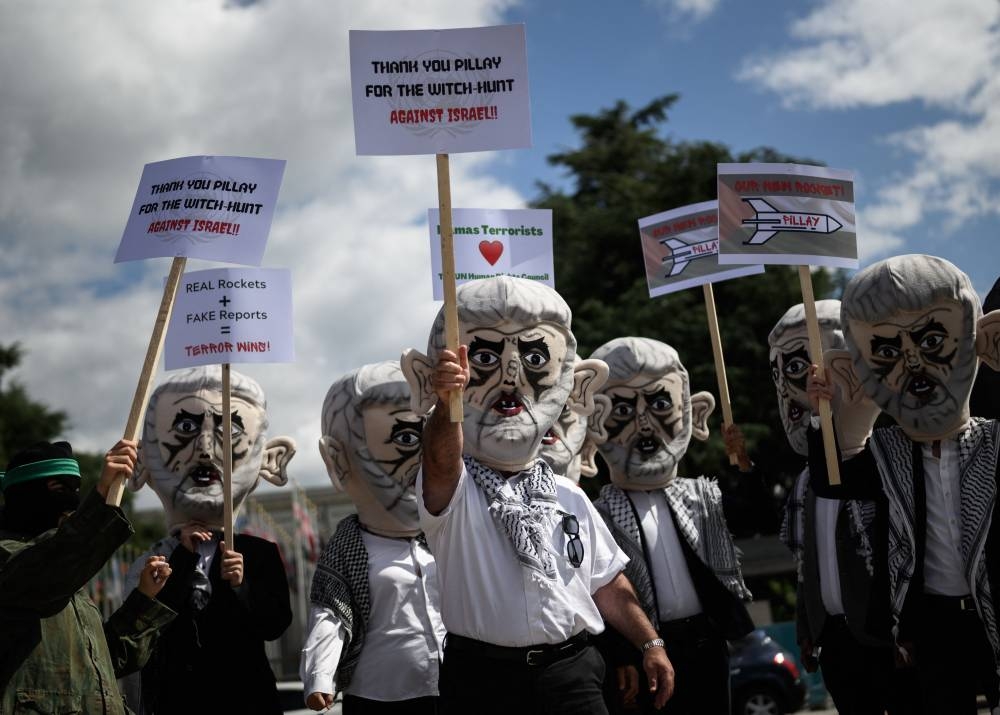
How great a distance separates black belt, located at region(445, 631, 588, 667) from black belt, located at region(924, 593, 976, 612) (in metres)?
1.58

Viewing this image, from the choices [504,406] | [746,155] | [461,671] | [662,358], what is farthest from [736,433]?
[746,155]

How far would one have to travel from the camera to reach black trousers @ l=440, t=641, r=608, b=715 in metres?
4.39

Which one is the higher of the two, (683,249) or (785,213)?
(683,249)

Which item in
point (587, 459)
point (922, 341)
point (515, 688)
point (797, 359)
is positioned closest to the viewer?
point (515, 688)

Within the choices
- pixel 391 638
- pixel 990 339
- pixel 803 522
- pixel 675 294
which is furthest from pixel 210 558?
pixel 675 294

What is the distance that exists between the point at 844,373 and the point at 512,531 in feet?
6.32

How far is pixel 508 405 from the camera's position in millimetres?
4918

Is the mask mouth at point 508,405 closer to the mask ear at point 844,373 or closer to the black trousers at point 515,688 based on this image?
the black trousers at point 515,688

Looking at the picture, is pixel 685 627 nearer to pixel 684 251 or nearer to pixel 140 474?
pixel 684 251

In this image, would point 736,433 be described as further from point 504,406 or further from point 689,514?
point 504,406

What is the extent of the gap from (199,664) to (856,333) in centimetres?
343

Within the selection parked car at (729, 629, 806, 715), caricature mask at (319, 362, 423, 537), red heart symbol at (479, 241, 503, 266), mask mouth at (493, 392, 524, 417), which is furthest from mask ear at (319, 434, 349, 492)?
parked car at (729, 629, 806, 715)

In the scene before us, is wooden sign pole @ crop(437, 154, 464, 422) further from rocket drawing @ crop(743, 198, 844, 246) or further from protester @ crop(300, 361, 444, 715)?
rocket drawing @ crop(743, 198, 844, 246)

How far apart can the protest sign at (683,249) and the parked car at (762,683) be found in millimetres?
5656
